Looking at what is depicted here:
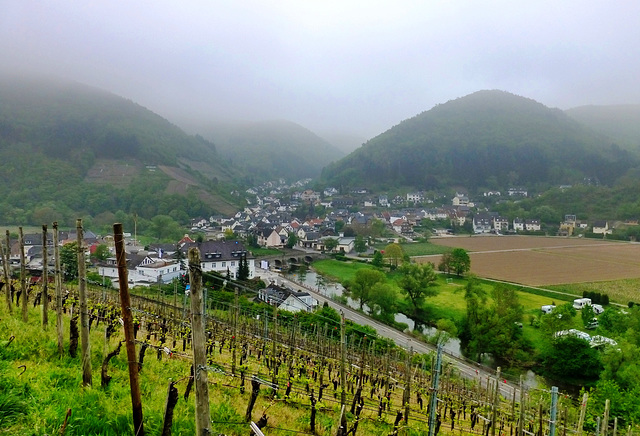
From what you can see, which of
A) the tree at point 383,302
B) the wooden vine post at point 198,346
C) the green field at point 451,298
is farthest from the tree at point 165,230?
the wooden vine post at point 198,346

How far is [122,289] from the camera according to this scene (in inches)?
159

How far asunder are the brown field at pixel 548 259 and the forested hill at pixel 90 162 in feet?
199

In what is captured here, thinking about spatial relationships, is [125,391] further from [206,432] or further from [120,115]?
[120,115]

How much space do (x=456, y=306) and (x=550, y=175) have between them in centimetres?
13638

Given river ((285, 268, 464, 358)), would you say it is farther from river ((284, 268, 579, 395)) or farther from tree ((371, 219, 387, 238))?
tree ((371, 219, 387, 238))

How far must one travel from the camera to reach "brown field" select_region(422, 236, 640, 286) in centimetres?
4376

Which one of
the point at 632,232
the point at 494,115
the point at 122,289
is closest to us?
the point at 122,289

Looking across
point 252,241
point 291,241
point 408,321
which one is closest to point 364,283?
point 408,321

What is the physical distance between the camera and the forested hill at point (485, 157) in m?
143

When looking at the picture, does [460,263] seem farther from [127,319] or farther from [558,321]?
[127,319]

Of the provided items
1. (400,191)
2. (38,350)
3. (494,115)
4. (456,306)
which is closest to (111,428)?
(38,350)

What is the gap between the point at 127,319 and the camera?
4062 millimetres

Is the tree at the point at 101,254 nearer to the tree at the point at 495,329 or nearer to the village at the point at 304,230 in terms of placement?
the village at the point at 304,230

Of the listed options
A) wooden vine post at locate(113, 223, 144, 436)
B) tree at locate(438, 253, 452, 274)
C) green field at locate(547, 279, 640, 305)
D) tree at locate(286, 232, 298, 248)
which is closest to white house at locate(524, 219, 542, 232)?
green field at locate(547, 279, 640, 305)
